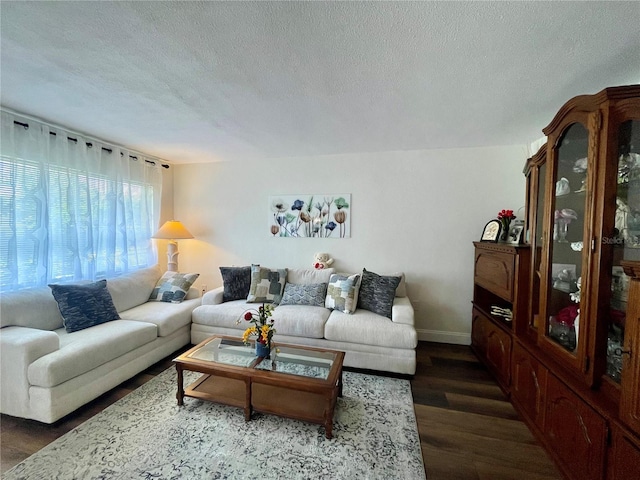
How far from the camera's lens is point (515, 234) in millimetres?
2502

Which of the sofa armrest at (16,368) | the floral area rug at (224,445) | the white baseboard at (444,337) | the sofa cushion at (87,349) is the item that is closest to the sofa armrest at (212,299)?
the sofa cushion at (87,349)

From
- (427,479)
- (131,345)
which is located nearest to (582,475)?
(427,479)

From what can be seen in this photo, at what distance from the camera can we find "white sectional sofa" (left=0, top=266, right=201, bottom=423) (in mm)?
1707

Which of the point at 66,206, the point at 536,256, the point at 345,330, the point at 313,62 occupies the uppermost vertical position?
the point at 313,62

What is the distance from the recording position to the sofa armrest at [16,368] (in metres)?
1.71

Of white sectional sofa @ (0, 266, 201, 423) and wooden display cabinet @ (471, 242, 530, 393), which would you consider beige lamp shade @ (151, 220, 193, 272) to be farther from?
wooden display cabinet @ (471, 242, 530, 393)

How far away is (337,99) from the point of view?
1922mm

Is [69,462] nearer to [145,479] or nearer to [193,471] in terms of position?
[145,479]

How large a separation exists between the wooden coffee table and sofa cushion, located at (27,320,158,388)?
2.05 ft

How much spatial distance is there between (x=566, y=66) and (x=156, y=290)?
14.2 feet

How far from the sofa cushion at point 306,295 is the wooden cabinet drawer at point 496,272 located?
173cm

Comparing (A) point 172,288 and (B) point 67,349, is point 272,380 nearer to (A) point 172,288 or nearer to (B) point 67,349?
(B) point 67,349

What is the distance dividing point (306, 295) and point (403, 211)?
1.63 meters

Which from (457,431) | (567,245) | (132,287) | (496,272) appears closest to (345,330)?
(457,431)
